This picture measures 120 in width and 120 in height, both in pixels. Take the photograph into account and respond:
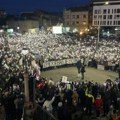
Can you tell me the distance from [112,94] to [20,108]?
5.29m

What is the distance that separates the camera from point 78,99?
15.6m

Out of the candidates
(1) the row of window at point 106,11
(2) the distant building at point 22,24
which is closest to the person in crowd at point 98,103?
(1) the row of window at point 106,11

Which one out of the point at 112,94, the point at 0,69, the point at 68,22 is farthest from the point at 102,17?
the point at 112,94

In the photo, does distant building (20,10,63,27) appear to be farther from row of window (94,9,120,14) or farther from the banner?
the banner

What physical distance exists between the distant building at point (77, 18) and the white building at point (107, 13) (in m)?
3.33

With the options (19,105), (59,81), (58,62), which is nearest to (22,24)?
(58,62)

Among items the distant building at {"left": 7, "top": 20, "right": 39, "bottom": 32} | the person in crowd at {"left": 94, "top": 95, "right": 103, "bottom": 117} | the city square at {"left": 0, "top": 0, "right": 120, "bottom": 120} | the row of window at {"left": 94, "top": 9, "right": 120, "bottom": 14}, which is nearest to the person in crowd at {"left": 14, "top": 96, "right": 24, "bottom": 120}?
the city square at {"left": 0, "top": 0, "right": 120, "bottom": 120}

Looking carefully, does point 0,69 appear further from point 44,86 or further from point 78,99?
point 78,99

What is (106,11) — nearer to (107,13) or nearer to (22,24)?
(107,13)

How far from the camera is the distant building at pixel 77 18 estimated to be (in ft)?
303

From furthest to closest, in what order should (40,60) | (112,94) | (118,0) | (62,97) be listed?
(118,0), (40,60), (112,94), (62,97)

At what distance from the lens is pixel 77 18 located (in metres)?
94.2

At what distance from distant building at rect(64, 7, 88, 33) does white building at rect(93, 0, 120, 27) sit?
10.9ft

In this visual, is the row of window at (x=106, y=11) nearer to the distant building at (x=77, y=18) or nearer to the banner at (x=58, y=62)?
the distant building at (x=77, y=18)
